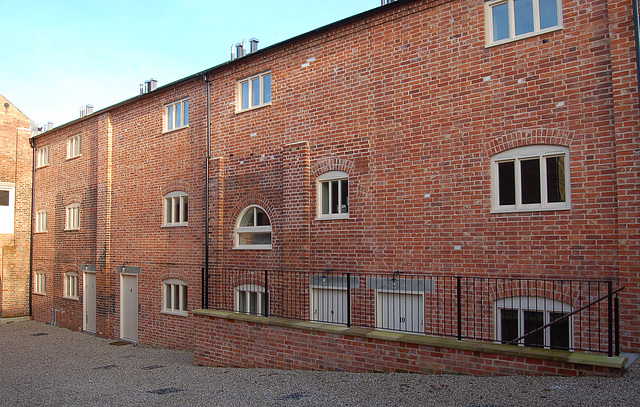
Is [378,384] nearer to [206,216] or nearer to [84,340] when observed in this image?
[206,216]

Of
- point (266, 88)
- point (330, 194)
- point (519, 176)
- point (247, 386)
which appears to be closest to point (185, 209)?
point (266, 88)

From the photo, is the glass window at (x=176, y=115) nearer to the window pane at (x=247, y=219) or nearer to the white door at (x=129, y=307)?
the window pane at (x=247, y=219)

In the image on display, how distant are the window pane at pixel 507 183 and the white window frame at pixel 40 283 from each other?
19.9 metres

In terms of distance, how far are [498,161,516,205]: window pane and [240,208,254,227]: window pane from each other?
629 cm

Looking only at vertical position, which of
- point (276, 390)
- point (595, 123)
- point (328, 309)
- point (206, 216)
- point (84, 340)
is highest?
point (595, 123)

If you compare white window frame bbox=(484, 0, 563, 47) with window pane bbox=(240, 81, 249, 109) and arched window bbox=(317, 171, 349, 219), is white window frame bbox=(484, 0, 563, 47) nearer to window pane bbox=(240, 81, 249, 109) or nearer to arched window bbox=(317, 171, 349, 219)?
arched window bbox=(317, 171, 349, 219)

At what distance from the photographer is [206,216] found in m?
13.3

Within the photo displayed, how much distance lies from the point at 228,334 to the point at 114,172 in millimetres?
9283

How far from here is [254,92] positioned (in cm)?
1277

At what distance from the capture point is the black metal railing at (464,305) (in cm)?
728

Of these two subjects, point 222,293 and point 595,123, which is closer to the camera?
point 595,123

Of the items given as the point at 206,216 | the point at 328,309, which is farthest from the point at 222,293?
the point at 328,309

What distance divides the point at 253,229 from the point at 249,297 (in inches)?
66.6

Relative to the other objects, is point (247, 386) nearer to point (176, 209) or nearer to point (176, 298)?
point (176, 298)
